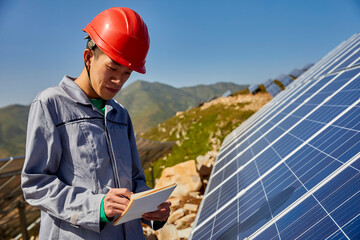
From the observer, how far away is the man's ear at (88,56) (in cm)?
279

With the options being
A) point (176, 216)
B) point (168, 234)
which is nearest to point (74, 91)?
point (168, 234)

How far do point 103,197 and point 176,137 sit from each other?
34410mm

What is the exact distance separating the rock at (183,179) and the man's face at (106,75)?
9.52 meters

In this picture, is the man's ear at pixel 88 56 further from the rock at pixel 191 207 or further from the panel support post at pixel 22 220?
the rock at pixel 191 207

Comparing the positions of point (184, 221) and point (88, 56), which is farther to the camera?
point (184, 221)

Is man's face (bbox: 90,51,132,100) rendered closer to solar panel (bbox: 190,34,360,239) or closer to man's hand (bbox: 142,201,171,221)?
man's hand (bbox: 142,201,171,221)

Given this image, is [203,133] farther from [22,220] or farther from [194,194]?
[22,220]

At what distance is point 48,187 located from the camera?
2.44 meters

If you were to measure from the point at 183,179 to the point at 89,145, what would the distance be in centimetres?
1160

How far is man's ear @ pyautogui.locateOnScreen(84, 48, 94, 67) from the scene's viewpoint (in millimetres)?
2785

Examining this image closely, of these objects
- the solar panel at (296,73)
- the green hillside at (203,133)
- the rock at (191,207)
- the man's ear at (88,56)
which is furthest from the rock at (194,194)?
the solar panel at (296,73)

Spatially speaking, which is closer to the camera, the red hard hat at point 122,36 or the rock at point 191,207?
the red hard hat at point 122,36

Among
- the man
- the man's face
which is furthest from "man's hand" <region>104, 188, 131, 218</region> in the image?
the man's face

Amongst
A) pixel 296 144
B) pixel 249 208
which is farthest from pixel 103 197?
pixel 296 144
